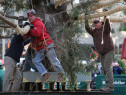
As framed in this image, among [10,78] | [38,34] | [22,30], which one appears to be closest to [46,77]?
[38,34]

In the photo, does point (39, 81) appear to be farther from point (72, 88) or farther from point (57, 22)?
point (57, 22)

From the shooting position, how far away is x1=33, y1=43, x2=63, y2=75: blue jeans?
8227 millimetres

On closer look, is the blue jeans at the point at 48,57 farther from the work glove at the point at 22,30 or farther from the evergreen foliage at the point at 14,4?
the evergreen foliage at the point at 14,4

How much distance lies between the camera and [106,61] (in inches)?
354

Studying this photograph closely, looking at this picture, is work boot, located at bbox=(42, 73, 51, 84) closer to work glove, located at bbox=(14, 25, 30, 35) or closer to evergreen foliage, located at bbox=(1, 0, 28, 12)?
work glove, located at bbox=(14, 25, 30, 35)

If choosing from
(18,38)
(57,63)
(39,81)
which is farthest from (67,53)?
(18,38)

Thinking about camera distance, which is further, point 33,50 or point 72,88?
point 33,50

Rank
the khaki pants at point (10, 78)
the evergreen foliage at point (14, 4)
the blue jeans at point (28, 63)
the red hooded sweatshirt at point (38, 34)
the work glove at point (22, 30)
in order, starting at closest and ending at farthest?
1. the work glove at point (22, 30)
2. the red hooded sweatshirt at point (38, 34)
3. the khaki pants at point (10, 78)
4. the blue jeans at point (28, 63)
5. the evergreen foliage at point (14, 4)

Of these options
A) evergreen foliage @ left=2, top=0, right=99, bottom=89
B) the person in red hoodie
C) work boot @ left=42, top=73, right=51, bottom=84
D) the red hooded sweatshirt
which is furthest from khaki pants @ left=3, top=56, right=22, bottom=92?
evergreen foliage @ left=2, top=0, right=99, bottom=89

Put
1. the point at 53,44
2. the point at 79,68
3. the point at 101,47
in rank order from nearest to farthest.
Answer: the point at 79,68 < the point at 53,44 < the point at 101,47

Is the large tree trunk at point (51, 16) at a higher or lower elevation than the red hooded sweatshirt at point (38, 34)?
higher

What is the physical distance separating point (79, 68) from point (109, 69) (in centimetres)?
129

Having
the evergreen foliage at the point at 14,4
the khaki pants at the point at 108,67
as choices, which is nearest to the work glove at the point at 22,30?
the evergreen foliage at the point at 14,4

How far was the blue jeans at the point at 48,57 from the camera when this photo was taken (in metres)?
8.23
